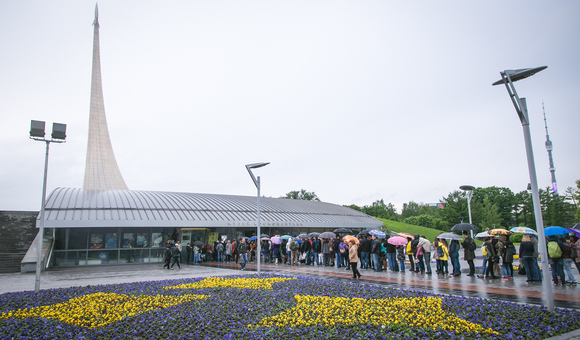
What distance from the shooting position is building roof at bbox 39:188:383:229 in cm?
2684

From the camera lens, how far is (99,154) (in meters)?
41.8

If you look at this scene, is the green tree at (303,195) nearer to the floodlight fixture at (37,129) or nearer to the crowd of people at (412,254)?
the crowd of people at (412,254)

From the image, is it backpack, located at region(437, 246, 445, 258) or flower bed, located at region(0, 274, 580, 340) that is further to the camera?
backpack, located at region(437, 246, 445, 258)

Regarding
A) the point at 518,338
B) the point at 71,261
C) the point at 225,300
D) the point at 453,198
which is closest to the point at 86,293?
the point at 225,300

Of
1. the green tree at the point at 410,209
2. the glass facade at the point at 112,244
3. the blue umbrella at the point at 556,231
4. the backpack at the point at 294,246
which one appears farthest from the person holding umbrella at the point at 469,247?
the green tree at the point at 410,209

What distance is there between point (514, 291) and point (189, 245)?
23.2 m

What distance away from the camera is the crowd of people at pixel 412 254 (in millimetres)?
13320

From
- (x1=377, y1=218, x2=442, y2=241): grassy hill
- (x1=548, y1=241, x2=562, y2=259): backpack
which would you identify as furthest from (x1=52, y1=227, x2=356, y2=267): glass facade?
(x1=377, y1=218, x2=442, y2=241): grassy hill

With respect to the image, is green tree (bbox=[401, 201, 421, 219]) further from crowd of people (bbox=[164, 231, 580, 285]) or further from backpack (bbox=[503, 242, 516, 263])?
backpack (bbox=[503, 242, 516, 263])

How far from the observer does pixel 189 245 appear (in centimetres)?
2917

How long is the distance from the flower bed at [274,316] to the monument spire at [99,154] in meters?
30.1

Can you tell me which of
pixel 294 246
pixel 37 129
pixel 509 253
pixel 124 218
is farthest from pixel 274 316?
pixel 124 218

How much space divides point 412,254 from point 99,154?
36.7 m

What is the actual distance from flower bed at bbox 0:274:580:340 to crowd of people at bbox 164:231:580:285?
219 inches
